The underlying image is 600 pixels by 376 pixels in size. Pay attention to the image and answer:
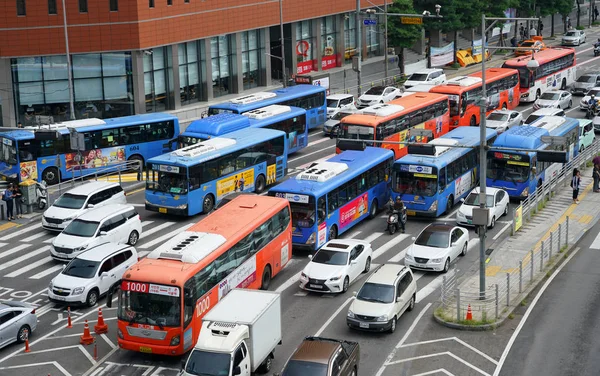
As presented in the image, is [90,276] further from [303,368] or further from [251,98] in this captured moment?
[251,98]

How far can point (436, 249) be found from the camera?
1465 inches

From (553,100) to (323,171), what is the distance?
31.9 m

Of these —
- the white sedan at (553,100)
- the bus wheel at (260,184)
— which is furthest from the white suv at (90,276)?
the white sedan at (553,100)

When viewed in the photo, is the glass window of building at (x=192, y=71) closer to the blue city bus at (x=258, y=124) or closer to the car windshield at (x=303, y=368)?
the blue city bus at (x=258, y=124)

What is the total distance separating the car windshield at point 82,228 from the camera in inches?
1526

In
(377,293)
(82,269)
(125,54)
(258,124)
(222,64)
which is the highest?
(125,54)

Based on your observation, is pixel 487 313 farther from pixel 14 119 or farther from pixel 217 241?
pixel 14 119

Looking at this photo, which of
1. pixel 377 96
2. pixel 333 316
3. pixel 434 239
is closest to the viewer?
pixel 333 316

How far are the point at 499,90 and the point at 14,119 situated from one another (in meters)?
32.6

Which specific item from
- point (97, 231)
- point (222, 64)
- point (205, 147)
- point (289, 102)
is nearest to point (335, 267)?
point (97, 231)

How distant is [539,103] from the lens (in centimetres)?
6712

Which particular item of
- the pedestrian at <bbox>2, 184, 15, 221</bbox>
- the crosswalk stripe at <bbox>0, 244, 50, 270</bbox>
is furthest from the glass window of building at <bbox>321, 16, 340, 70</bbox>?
the crosswalk stripe at <bbox>0, 244, 50, 270</bbox>

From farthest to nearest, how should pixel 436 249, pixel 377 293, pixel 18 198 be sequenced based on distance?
pixel 18 198, pixel 436 249, pixel 377 293

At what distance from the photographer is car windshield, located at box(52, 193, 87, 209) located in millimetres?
42625
